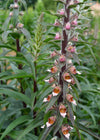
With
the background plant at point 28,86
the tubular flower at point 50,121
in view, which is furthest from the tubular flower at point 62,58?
the tubular flower at point 50,121

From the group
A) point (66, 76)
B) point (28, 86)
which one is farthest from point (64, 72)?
point (28, 86)

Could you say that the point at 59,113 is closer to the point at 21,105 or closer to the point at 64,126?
the point at 64,126

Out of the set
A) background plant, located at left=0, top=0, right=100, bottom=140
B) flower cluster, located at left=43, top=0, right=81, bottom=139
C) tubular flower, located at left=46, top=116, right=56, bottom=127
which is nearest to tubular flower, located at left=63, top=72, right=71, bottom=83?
flower cluster, located at left=43, top=0, right=81, bottom=139

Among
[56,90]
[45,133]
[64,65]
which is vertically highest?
[64,65]

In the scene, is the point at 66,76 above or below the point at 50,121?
above

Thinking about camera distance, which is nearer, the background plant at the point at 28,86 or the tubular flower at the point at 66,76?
the tubular flower at the point at 66,76

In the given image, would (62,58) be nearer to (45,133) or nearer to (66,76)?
(66,76)

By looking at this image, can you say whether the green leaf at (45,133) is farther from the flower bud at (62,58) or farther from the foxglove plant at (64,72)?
the flower bud at (62,58)

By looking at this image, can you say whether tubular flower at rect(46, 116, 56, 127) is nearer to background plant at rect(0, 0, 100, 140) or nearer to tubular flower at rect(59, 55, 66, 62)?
background plant at rect(0, 0, 100, 140)

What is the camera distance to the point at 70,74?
0.87 metres

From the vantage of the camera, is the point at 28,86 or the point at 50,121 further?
the point at 28,86

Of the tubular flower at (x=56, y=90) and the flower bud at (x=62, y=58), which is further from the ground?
the flower bud at (x=62, y=58)

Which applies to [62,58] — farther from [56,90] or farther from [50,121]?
[50,121]

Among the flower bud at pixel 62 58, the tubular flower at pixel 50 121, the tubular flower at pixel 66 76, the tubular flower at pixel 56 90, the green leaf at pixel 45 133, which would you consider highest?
the flower bud at pixel 62 58
